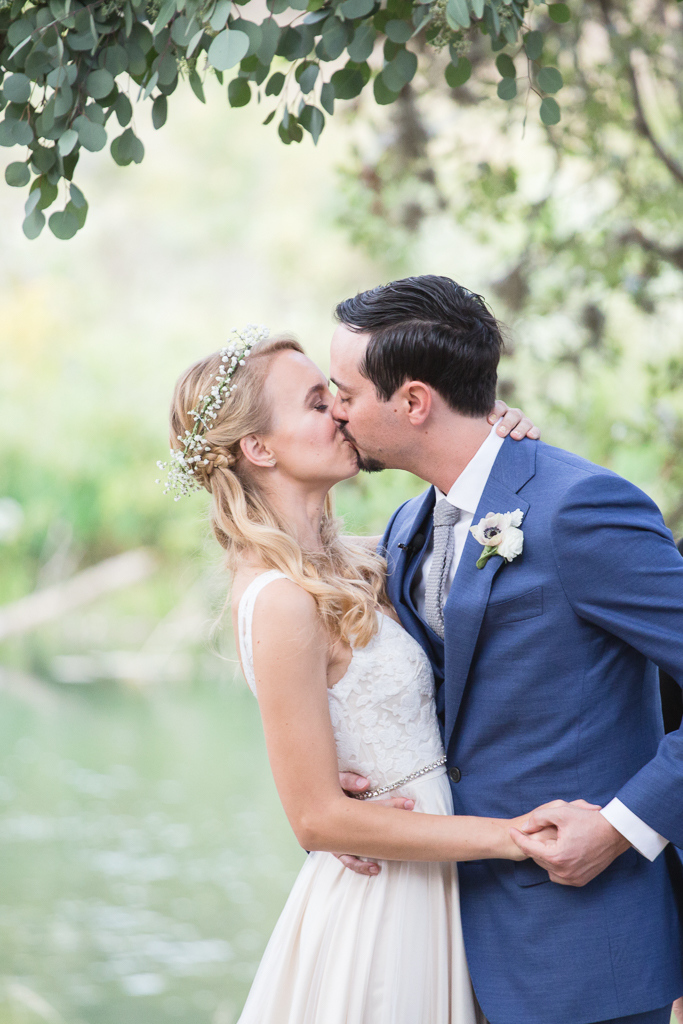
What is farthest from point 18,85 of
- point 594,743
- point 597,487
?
point 594,743

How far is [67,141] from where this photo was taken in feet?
5.56

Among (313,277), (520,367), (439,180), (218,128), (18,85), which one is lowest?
(18,85)

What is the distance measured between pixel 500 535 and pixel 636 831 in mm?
529

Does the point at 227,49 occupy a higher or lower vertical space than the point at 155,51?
lower

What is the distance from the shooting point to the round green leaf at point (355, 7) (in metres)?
1.67

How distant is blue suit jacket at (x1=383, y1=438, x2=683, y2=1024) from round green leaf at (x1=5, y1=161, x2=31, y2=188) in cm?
100

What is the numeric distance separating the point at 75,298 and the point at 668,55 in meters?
12.9

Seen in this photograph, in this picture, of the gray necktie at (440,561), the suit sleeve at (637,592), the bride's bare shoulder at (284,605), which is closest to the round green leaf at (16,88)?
the bride's bare shoulder at (284,605)

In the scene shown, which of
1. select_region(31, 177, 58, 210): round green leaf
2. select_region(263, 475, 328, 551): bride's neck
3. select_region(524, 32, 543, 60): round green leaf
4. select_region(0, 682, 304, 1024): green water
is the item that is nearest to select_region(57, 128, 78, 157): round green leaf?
select_region(31, 177, 58, 210): round green leaf

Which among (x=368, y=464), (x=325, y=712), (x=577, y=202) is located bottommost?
(x=325, y=712)

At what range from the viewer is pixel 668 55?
5016 millimetres

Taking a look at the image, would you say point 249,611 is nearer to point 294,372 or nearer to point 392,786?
point 392,786

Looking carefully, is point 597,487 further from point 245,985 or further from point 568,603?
point 245,985

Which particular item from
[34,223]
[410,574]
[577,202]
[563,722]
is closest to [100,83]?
[34,223]
